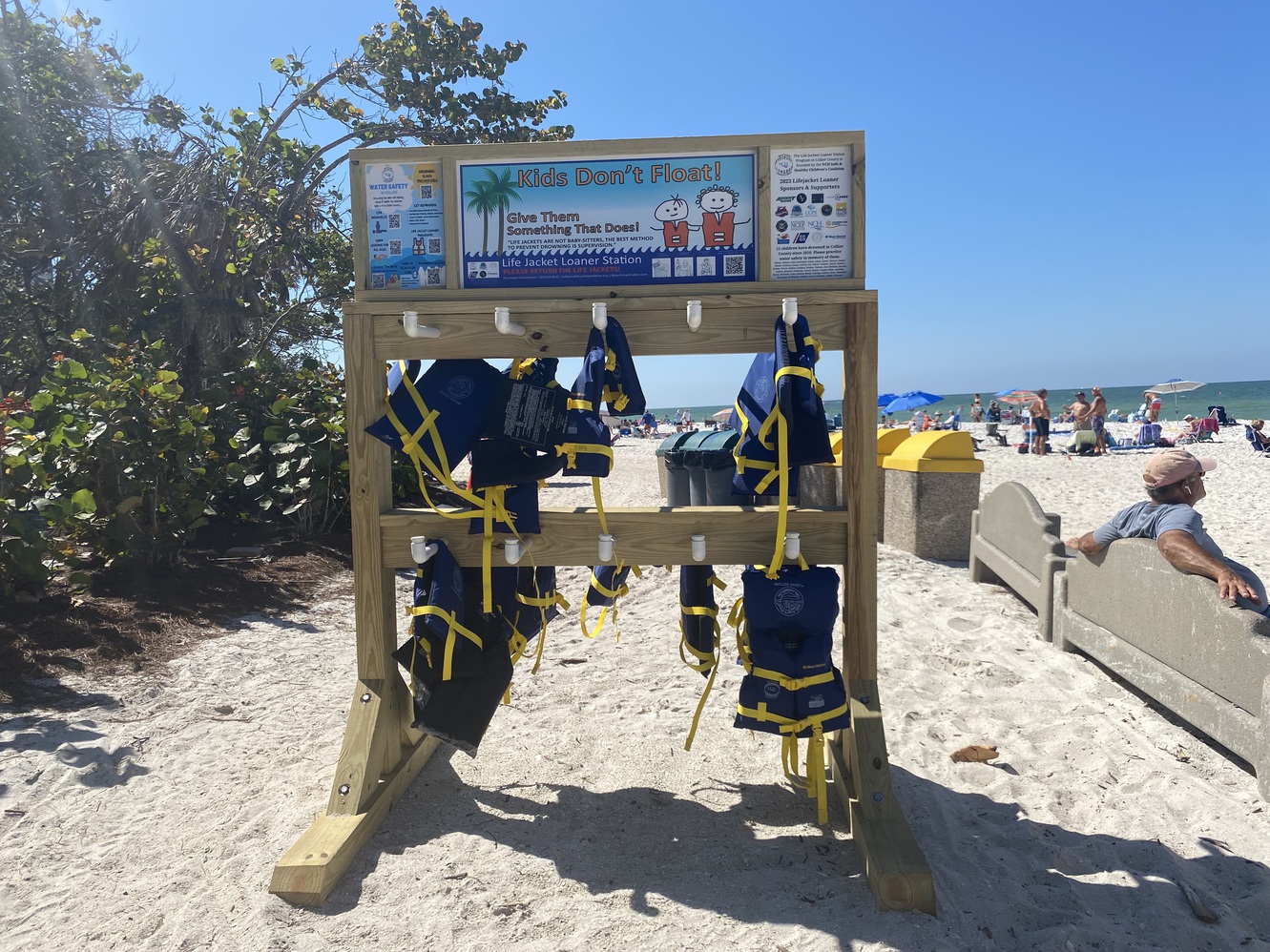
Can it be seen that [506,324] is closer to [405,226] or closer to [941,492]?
[405,226]

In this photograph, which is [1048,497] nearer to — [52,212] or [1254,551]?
[1254,551]

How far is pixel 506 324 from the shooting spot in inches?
111

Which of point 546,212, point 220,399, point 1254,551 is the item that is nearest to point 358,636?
point 546,212

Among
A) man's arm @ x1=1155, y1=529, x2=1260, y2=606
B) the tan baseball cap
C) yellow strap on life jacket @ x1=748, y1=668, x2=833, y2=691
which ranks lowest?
yellow strap on life jacket @ x1=748, y1=668, x2=833, y2=691

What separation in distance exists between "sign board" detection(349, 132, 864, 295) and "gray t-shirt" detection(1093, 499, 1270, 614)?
7.57ft

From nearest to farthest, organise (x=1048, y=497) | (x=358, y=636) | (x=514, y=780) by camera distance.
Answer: (x=358, y=636)
(x=514, y=780)
(x=1048, y=497)

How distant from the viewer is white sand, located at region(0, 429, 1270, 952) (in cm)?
240

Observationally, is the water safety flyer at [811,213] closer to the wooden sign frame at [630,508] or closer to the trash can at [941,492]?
the wooden sign frame at [630,508]

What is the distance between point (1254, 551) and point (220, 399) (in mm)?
10337

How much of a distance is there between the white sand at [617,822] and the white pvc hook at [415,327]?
1857mm

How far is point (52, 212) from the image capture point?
9914 millimetres

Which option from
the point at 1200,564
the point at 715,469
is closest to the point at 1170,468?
the point at 1200,564

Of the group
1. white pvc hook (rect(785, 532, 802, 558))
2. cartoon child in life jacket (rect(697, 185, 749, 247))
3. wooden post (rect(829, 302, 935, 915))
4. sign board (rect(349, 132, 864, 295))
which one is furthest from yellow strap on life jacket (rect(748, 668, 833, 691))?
cartoon child in life jacket (rect(697, 185, 749, 247))

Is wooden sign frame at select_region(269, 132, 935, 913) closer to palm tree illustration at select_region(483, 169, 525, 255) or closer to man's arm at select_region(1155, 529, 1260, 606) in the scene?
palm tree illustration at select_region(483, 169, 525, 255)
